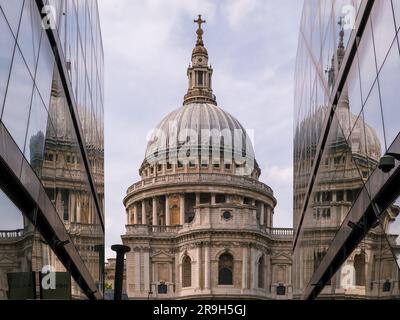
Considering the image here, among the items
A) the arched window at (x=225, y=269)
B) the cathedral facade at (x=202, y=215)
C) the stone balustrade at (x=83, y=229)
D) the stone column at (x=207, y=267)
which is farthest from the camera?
the arched window at (x=225, y=269)

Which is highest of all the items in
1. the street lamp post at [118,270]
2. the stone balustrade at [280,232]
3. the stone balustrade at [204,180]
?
the stone balustrade at [204,180]

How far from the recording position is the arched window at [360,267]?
1734 cm

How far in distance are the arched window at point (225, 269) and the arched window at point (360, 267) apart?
300 feet

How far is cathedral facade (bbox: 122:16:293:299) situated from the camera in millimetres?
108688

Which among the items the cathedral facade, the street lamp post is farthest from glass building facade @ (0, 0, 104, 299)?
the cathedral facade

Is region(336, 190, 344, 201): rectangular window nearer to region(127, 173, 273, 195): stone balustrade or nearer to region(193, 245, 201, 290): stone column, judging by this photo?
region(193, 245, 201, 290): stone column

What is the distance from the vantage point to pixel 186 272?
111m

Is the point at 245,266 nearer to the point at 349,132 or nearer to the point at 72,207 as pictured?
the point at 72,207

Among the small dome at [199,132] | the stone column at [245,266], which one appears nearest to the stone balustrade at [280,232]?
the stone column at [245,266]

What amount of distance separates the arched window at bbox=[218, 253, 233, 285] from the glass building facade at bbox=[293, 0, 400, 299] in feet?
261

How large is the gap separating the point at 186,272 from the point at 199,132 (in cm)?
2556

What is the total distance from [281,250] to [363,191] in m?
97.8

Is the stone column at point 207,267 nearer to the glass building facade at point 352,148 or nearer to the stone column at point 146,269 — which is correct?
the stone column at point 146,269

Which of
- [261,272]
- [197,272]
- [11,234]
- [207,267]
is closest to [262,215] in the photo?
[261,272]
